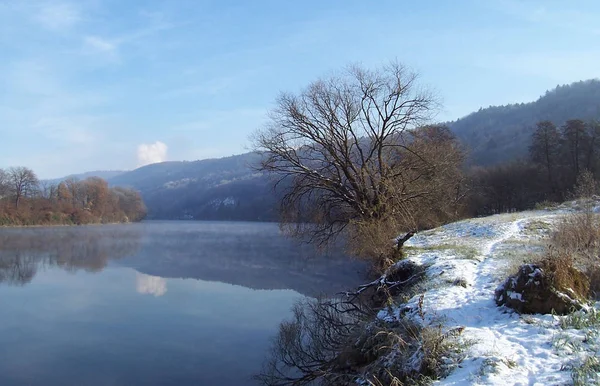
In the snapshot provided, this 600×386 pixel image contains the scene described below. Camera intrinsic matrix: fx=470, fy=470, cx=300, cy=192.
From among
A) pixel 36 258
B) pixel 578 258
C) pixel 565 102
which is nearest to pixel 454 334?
pixel 578 258

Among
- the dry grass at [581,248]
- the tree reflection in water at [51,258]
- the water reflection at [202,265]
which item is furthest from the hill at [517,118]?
the dry grass at [581,248]

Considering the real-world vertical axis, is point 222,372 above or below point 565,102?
below

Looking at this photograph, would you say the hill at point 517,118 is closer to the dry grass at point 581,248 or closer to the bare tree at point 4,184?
the dry grass at point 581,248

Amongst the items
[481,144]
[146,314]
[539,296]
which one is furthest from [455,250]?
[481,144]

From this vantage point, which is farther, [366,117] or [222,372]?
[366,117]

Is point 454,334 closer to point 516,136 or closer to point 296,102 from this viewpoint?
point 296,102

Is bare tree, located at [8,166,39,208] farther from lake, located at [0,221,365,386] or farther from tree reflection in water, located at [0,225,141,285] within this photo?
lake, located at [0,221,365,386]

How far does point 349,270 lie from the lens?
2675 centimetres

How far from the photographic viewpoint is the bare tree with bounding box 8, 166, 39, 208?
83.4m

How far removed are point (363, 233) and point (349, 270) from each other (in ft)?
32.9

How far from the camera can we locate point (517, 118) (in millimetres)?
119250

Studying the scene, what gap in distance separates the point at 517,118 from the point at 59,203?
106993mm

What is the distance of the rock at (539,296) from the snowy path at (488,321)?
217 millimetres

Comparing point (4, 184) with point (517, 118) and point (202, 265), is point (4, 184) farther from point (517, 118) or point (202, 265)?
point (517, 118)
